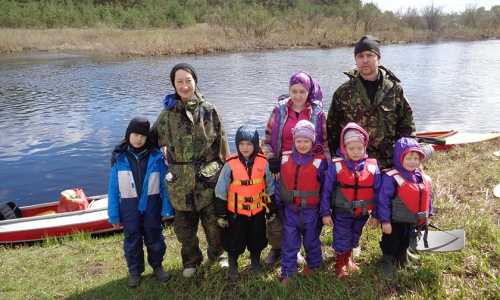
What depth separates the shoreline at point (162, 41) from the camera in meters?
36.2

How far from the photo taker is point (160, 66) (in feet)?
93.2

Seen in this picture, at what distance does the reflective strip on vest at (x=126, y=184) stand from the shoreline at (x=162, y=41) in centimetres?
3247

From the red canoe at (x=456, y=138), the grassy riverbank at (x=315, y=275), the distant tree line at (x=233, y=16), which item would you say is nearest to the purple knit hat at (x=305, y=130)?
the grassy riverbank at (x=315, y=275)

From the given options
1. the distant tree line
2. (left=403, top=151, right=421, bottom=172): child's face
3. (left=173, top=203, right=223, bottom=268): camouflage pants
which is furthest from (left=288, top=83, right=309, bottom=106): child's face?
the distant tree line

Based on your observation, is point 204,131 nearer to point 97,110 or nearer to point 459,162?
point 459,162

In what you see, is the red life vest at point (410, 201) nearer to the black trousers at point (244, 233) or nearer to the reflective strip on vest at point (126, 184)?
the black trousers at point (244, 233)

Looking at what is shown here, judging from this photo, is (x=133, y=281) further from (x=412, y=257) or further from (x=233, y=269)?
(x=412, y=257)

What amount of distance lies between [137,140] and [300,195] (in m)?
1.62

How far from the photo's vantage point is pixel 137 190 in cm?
396

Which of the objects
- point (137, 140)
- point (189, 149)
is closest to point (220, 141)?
point (189, 149)

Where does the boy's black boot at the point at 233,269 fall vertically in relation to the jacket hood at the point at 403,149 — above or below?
below

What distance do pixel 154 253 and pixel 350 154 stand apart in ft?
7.18

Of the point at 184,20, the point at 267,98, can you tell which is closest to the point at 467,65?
the point at 267,98

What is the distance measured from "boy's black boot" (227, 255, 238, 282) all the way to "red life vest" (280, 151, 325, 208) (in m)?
0.83
